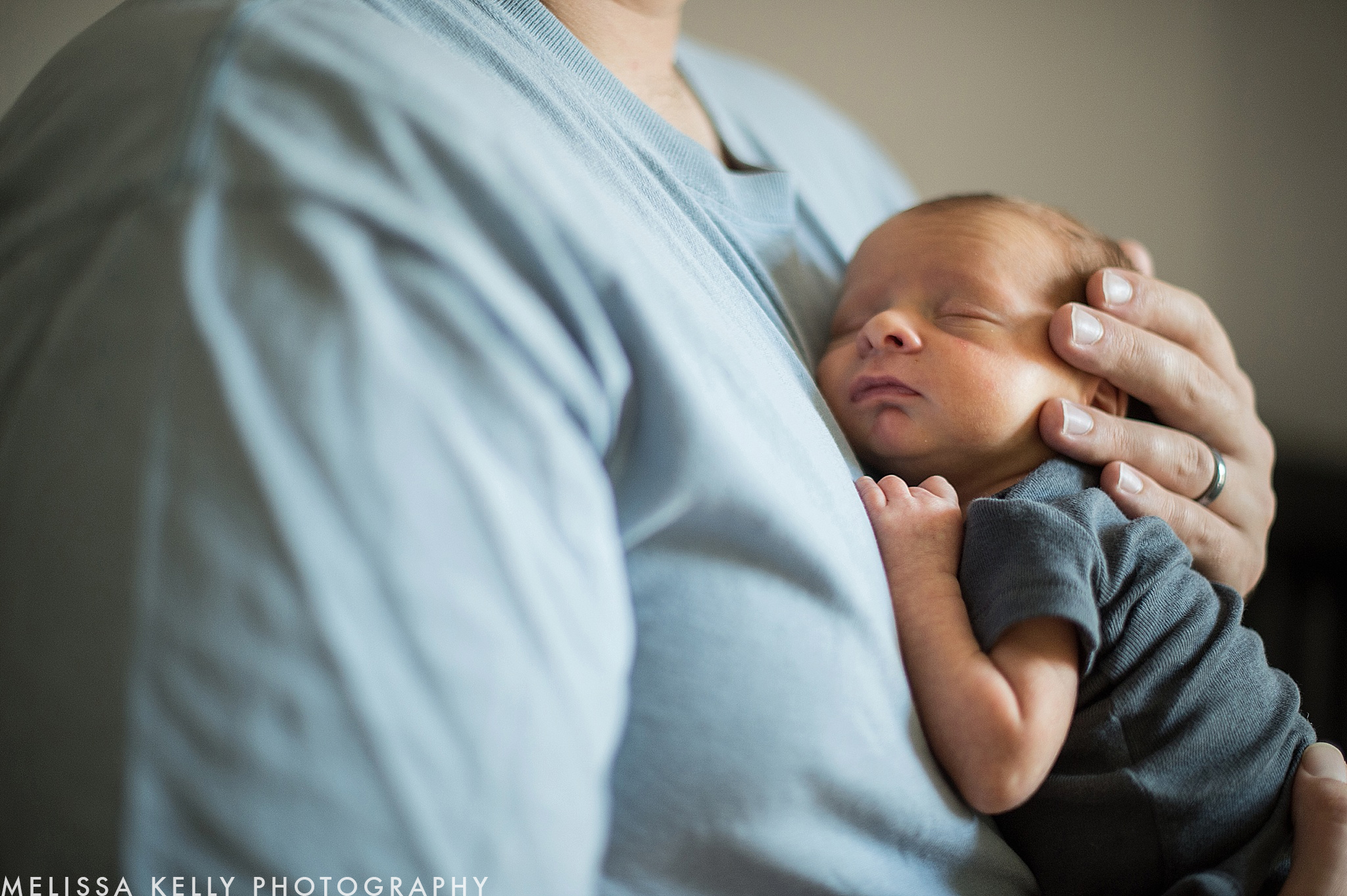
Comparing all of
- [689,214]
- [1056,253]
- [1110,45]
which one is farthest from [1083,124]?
[689,214]

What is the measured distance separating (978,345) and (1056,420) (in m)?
0.09

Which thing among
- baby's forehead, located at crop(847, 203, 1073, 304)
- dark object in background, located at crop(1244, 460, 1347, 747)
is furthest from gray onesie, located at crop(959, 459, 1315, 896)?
dark object in background, located at crop(1244, 460, 1347, 747)

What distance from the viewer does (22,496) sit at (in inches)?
15.1

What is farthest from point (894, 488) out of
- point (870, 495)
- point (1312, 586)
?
point (1312, 586)

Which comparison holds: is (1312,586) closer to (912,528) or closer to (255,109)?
(912,528)

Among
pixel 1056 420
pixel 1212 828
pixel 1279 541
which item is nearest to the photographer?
pixel 1212 828

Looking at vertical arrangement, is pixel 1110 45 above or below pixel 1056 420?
above

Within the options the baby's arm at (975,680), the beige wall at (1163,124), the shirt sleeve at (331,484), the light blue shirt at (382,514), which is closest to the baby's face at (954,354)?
the baby's arm at (975,680)

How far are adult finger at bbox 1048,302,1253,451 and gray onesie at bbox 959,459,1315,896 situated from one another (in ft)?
0.51

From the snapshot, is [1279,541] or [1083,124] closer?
[1279,541]

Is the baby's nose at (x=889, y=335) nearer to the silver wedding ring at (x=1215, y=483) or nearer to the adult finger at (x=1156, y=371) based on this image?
the adult finger at (x=1156, y=371)

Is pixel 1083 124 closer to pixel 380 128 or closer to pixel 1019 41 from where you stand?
pixel 1019 41

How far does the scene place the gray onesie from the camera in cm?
59

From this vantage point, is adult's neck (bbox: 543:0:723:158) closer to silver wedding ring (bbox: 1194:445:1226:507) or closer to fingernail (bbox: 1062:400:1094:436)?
fingernail (bbox: 1062:400:1094:436)
